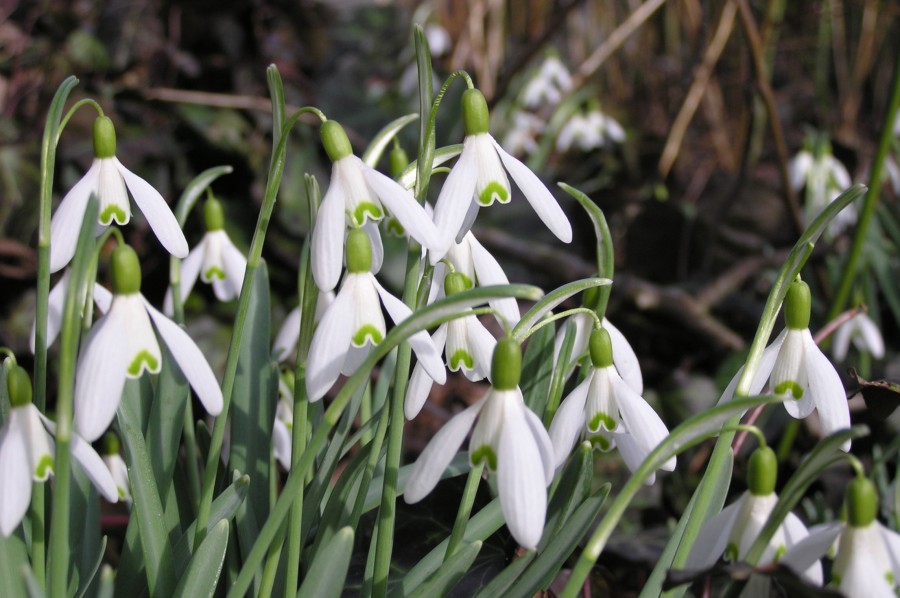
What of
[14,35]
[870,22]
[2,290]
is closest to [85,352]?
[2,290]

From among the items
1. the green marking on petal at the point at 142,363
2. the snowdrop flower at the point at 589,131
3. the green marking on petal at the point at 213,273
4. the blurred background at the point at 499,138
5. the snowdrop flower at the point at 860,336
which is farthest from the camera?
the snowdrop flower at the point at 589,131

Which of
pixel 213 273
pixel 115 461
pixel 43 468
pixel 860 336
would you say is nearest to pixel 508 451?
pixel 43 468

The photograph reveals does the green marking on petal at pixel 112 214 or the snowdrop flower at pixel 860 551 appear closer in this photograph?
the snowdrop flower at pixel 860 551

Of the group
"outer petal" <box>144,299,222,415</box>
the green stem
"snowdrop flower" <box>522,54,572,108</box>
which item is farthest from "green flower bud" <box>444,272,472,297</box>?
"snowdrop flower" <box>522,54,572,108</box>

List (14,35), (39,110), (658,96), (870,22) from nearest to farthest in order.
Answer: (39,110)
(14,35)
(870,22)
(658,96)

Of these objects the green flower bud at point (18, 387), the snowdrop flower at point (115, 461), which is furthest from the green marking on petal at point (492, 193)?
the snowdrop flower at point (115, 461)

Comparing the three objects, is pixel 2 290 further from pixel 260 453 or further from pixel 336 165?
pixel 336 165

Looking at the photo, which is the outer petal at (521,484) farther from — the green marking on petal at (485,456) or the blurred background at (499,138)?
the blurred background at (499,138)
